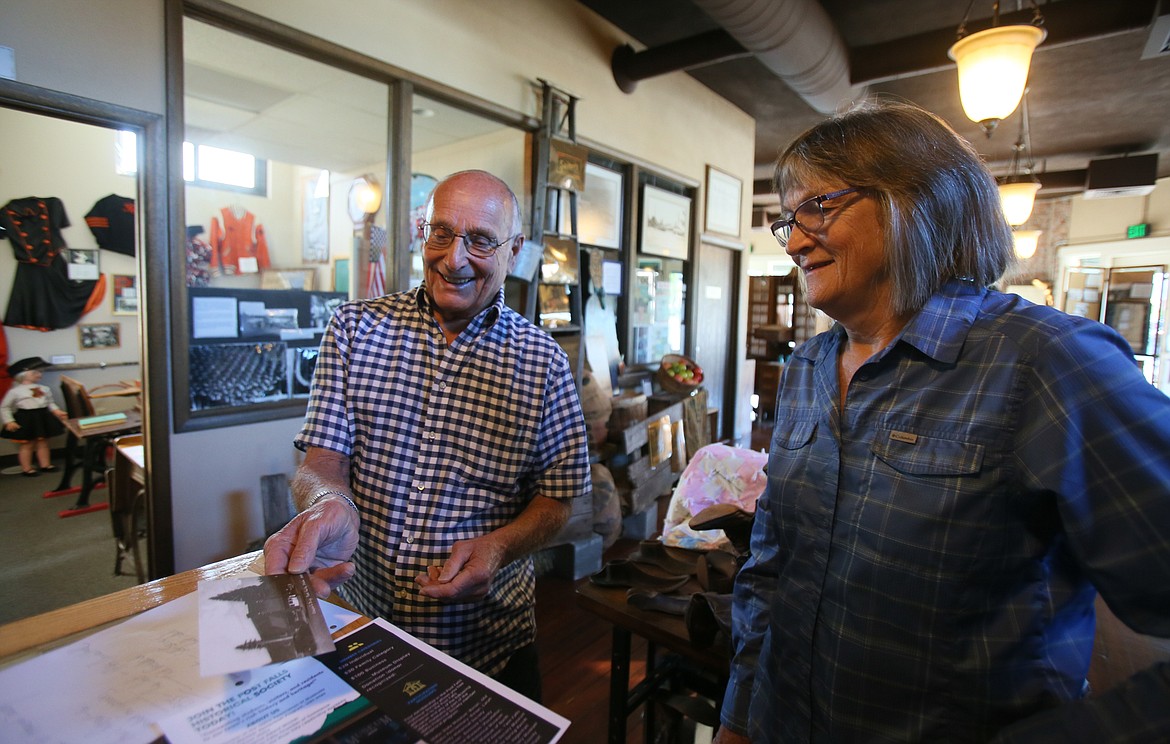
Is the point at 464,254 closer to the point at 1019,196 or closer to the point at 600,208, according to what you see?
the point at 600,208

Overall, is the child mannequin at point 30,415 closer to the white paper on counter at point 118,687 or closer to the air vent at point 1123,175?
the white paper on counter at point 118,687

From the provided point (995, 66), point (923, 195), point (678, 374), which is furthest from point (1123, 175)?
point (923, 195)

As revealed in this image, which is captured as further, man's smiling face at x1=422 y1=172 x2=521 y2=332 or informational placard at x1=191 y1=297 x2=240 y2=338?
informational placard at x1=191 y1=297 x2=240 y2=338

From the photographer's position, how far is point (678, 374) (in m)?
4.75

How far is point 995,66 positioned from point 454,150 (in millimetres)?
2712

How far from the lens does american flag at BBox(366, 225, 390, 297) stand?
310 centimetres

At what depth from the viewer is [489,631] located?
124cm

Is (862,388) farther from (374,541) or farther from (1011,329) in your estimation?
(374,541)

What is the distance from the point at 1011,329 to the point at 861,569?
1.31 ft

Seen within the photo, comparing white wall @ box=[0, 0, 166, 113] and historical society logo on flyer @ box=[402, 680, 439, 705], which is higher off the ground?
white wall @ box=[0, 0, 166, 113]

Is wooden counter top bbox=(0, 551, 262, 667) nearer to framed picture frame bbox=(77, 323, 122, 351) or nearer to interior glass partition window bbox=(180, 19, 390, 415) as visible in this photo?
interior glass partition window bbox=(180, 19, 390, 415)

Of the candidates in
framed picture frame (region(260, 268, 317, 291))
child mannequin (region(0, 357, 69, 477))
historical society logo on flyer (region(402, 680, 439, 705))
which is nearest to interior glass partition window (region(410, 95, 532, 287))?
framed picture frame (region(260, 268, 317, 291))

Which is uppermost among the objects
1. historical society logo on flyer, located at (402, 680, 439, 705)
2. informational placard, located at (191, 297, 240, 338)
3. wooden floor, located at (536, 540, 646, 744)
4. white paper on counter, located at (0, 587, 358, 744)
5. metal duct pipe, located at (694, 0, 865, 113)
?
metal duct pipe, located at (694, 0, 865, 113)

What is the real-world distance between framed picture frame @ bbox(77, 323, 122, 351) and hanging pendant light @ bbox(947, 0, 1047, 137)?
6363mm
